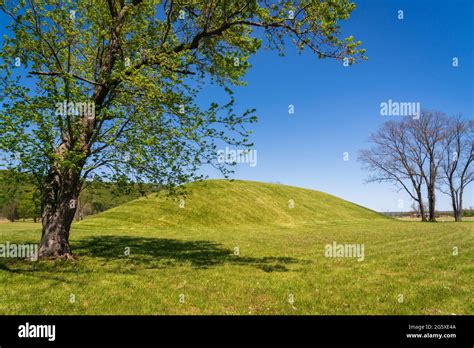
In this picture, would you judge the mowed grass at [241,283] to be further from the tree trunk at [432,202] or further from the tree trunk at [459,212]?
the tree trunk at [459,212]

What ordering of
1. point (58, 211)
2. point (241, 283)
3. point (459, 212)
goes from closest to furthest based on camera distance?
point (241, 283)
point (58, 211)
point (459, 212)

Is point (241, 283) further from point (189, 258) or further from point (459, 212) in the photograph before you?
point (459, 212)

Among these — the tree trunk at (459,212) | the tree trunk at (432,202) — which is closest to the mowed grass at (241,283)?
the tree trunk at (432,202)

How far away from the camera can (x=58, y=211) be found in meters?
16.2

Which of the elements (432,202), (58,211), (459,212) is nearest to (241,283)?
(58,211)

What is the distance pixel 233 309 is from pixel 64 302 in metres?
5.18

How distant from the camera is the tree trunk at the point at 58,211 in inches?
631

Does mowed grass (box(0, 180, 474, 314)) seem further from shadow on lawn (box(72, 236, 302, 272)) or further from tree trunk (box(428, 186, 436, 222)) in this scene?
tree trunk (box(428, 186, 436, 222))

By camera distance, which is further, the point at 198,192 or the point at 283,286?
the point at 198,192

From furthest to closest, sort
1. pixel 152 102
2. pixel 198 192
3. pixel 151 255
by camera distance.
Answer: pixel 198 192 → pixel 151 255 → pixel 152 102

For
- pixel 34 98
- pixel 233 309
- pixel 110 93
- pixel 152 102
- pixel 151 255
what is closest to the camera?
pixel 233 309

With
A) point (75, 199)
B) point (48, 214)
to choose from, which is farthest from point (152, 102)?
point (48, 214)

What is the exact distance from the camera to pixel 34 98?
15008 millimetres

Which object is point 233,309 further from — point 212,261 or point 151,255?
point 151,255
